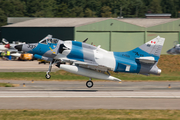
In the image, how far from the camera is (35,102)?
17297mm

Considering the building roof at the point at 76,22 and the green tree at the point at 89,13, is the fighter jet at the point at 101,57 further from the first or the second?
the green tree at the point at 89,13

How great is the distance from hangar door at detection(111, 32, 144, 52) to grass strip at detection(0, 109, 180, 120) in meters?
45.2

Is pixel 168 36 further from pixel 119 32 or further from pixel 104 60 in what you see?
pixel 104 60

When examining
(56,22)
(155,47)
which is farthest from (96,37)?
(155,47)

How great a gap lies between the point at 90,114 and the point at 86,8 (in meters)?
121

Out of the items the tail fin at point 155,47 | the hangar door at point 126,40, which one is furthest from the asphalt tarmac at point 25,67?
the tail fin at point 155,47

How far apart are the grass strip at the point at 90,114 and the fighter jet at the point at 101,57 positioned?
312 inches

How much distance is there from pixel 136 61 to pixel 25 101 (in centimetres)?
971

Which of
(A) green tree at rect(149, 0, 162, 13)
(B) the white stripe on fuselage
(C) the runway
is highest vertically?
(A) green tree at rect(149, 0, 162, 13)

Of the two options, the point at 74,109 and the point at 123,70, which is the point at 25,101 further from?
the point at 123,70

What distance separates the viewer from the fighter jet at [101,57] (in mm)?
23031

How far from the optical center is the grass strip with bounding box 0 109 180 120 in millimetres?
13742

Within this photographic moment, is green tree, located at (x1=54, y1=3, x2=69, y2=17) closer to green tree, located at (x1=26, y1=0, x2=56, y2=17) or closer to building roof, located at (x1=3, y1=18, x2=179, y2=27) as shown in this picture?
green tree, located at (x1=26, y1=0, x2=56, y2=17)

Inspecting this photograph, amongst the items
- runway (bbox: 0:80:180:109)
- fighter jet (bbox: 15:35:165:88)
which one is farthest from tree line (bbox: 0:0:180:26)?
runway (bbox: 0:80:180:109)
